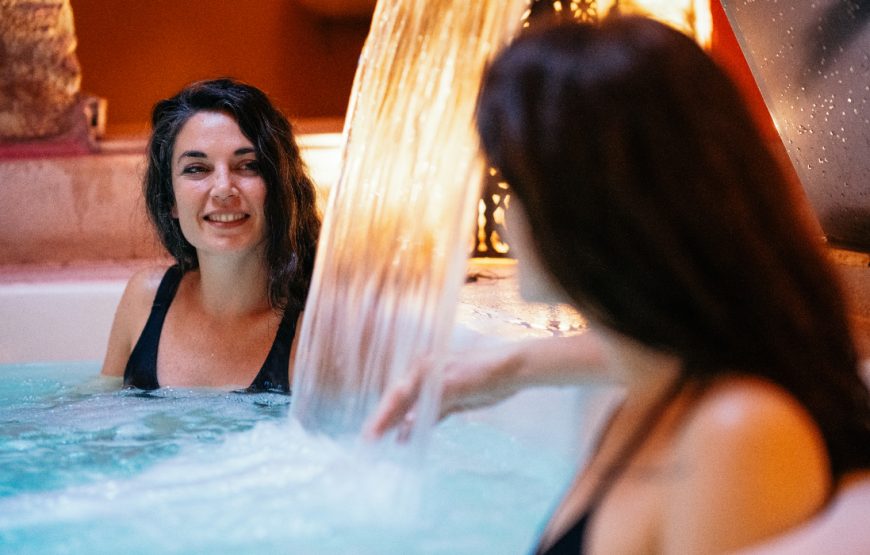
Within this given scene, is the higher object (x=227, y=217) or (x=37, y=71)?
(x=37, y=71)

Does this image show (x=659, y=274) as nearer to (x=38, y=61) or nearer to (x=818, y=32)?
(x=818, y=32)

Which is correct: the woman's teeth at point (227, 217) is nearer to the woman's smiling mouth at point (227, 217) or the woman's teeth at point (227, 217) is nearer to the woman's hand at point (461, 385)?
the woman's smiling mouth at point (227, 217)

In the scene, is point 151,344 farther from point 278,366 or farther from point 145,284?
point 278,366

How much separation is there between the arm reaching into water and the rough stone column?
2.85 meters

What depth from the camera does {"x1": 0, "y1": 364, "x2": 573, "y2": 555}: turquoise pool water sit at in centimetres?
122

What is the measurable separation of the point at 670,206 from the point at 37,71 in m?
3.33

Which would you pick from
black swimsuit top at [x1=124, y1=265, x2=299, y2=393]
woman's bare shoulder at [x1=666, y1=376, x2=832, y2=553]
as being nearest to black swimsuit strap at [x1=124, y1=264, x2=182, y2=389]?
black swimsuit top at [x1=124, y1=265, x2=299, y2=393]

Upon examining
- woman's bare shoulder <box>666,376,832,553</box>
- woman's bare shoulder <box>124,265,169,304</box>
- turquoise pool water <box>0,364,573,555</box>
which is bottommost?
turquoise pool water <box>0,364,573,555</box>

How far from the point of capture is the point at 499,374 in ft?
3.34

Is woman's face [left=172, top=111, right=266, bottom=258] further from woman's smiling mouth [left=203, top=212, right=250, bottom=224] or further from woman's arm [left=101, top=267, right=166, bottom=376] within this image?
woman's arm [left=101, top=267, right=166, bottom=376]

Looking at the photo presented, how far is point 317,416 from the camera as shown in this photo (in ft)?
5.30

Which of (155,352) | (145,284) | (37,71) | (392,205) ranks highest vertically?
(37,71)

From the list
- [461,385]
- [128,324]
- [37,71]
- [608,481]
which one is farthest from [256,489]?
[37,71]

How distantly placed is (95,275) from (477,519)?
6.58ft
